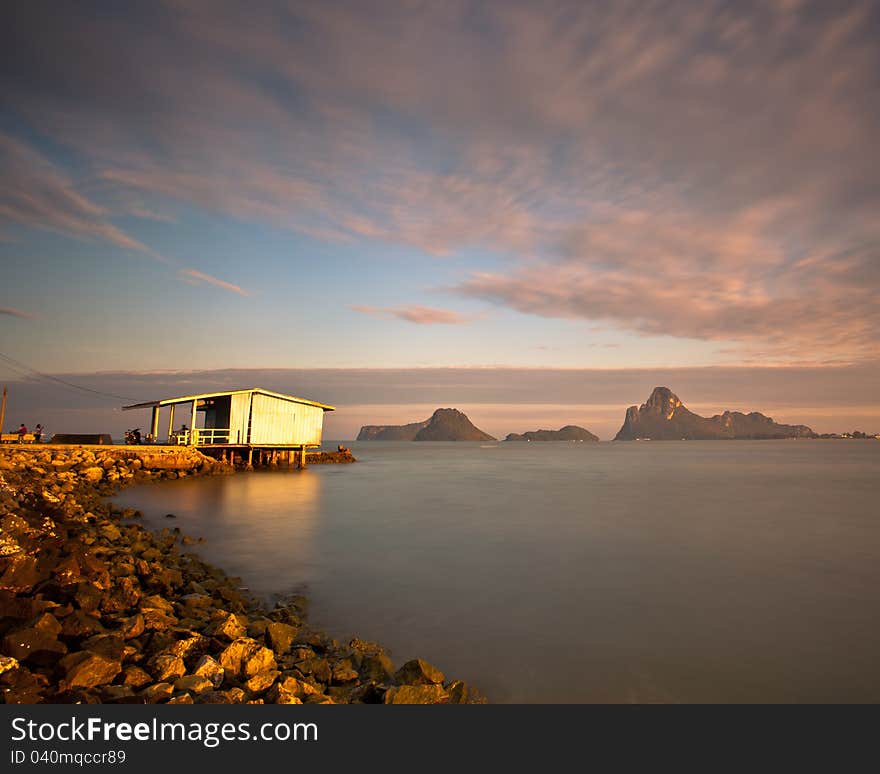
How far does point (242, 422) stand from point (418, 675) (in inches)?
1493

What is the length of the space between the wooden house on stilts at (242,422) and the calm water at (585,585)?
1178 cm

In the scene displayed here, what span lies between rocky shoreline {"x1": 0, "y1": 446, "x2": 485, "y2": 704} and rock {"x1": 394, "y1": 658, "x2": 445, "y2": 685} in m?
0.02

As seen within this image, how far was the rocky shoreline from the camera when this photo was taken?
217 inches

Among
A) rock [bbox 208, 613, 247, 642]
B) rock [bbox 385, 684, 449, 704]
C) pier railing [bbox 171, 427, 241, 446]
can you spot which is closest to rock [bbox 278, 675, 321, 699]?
rock [bbox 385, 684, 449, 704]

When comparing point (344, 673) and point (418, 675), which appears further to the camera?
point (344, 673)

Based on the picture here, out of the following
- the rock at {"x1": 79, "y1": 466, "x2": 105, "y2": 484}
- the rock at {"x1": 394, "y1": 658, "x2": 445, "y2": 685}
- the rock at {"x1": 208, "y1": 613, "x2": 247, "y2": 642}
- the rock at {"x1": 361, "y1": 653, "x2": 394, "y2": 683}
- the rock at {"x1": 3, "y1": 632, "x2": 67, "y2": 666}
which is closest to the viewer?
the rock at {"x1": 3, "y1": 632, "x2": 67, "y2": 666}

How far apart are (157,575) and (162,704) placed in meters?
6.07

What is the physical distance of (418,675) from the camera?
663 cm

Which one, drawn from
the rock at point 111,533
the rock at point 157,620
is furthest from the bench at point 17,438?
the rock at point 157,620

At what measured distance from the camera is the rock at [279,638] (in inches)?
293

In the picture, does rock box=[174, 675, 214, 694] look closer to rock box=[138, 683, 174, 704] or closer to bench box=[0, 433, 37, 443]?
rock box=[138, 683, 174, 704]

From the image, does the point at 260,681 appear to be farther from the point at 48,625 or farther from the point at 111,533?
the point at 111,533

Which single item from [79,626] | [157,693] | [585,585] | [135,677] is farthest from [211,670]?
[585,585]

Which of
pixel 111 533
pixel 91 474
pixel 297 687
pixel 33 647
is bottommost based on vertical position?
pixel 91 474
